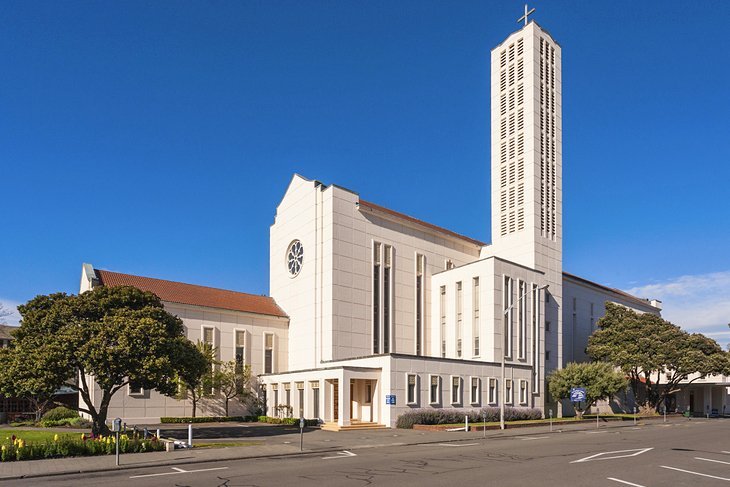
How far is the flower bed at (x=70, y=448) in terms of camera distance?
2177cm

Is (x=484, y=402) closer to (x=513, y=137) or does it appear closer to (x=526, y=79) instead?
(x=513, y=137)

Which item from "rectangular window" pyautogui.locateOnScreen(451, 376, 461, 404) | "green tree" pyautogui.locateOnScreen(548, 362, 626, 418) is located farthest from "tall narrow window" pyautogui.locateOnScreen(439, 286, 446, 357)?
"green tree" pyautogui.locateOnScreen(548, 362, 626, 418)

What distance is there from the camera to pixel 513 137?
60.0 metres

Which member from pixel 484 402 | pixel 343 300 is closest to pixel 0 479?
pixel 343 300

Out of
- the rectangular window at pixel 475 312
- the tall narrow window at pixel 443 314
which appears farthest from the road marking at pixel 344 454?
the tall narrow window at pixel 443 314

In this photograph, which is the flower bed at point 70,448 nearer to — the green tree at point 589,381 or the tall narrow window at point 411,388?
the tall narrow window at point 411,388

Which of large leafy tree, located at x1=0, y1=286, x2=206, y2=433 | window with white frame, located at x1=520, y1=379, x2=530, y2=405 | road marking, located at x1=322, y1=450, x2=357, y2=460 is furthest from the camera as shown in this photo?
window with white frame, located at x1=520, y1=379, x2=530, y2=405

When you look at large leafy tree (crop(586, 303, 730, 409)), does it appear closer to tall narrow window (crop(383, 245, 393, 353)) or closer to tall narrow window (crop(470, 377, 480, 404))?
tall narrow window (crop(470, 377, 480, 404))

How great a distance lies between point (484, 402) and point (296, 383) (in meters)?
14.5

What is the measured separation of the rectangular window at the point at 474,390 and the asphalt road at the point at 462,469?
751 inches

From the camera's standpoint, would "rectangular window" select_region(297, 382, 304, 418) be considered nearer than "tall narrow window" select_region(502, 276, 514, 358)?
Yes

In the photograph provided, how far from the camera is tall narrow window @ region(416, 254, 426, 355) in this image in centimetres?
5556

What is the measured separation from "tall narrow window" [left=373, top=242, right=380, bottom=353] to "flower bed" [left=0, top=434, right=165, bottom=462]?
28.2 metres

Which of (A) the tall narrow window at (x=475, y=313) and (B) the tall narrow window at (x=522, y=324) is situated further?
(B) the tall narrow window at (x=522, y=324)
